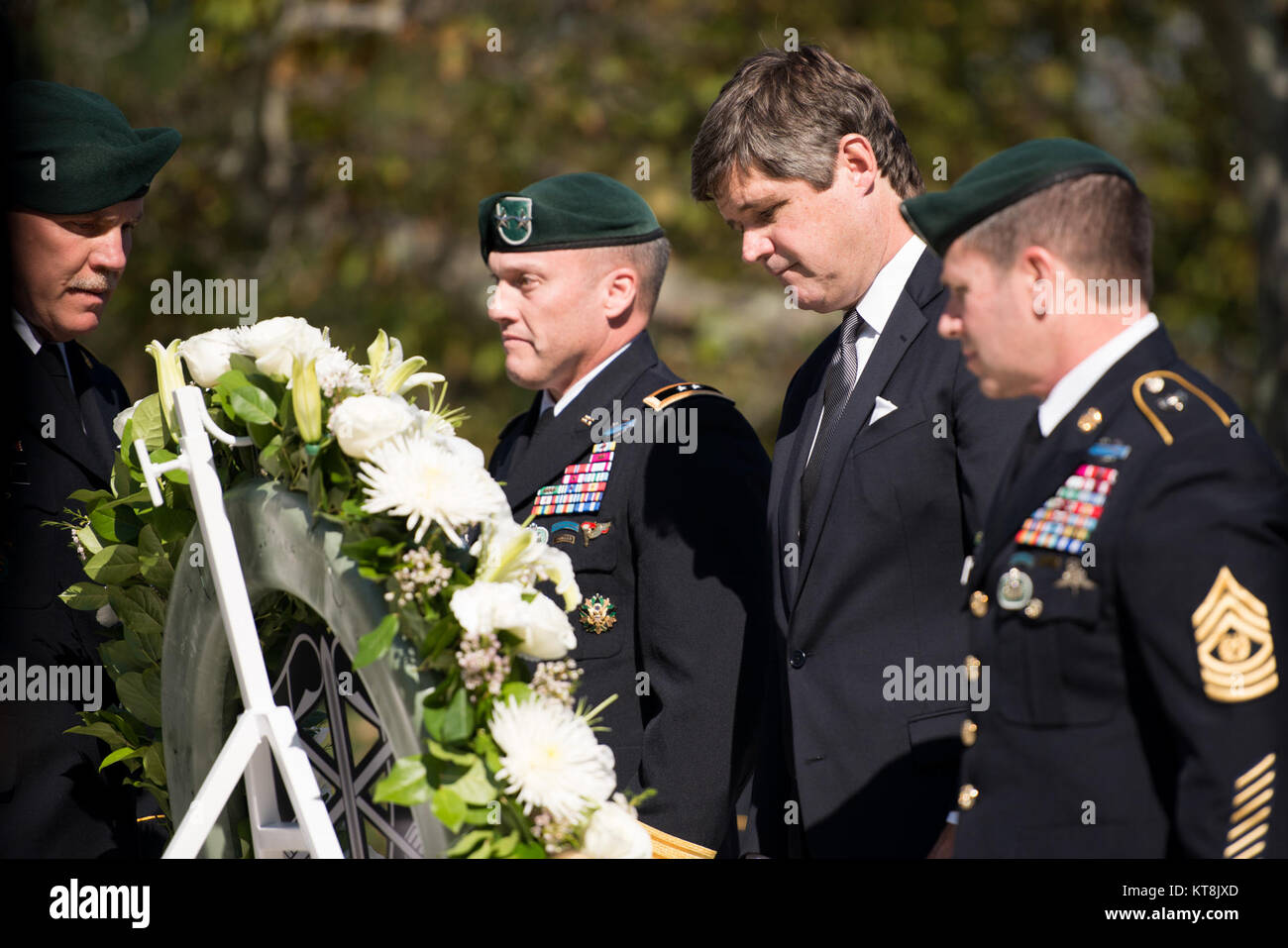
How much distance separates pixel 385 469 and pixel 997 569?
0.90 metres

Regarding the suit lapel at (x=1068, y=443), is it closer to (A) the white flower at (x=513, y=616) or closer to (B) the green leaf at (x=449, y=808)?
(A) the white flower at (x=513, y=616)

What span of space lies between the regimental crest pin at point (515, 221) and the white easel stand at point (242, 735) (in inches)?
37.2

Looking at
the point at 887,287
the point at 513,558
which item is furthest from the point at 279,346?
the point at 887,287

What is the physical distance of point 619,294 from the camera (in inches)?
128

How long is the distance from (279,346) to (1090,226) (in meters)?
1.30

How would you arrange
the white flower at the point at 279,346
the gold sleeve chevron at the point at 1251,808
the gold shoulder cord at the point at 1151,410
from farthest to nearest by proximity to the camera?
the white flower at the point at 279,346, the gold shoulder cord at the point at 1151,410, the gold sleeve chevron at the point at 1251,808

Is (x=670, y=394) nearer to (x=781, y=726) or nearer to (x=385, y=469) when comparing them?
(x=781, y=726)

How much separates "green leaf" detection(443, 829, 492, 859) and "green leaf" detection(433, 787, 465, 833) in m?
0.02

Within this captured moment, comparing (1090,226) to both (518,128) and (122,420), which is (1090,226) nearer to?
(122,420)

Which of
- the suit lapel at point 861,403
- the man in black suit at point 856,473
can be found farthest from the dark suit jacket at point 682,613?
the suit lapel at point 861,403

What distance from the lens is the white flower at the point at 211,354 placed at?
2.56 meters

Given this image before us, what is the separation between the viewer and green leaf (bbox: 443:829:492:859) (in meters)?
2.08

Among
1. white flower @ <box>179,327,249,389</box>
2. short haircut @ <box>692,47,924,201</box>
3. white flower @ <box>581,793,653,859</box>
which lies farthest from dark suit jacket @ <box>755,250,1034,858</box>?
white flower @ <box>179,327,249,389</box>

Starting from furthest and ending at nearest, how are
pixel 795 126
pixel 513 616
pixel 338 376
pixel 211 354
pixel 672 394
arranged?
pixel 672 394
pixel 795 126
pixel 211 354
pixel 338 376
pixel 513 616
